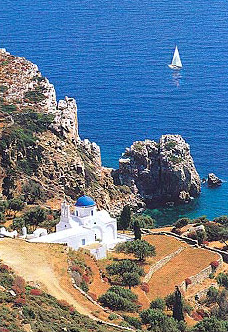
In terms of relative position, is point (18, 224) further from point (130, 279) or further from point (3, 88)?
point (3, 88)

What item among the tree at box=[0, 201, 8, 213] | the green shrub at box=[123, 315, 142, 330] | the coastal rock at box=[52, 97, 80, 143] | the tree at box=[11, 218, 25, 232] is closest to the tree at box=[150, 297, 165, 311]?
the green shrub at box=[123, 315, 142, 330]

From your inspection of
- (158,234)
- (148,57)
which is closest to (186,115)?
(148,57)

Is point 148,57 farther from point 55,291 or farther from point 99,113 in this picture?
point 55,291

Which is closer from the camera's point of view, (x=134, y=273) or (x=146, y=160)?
(x=134, y=273)

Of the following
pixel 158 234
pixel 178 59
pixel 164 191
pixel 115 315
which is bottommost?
pixel 115 315

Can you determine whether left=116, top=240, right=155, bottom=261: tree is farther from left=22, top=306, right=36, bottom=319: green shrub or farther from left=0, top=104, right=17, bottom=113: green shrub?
left=0, top=104, right=17, bottom=113: green shrub

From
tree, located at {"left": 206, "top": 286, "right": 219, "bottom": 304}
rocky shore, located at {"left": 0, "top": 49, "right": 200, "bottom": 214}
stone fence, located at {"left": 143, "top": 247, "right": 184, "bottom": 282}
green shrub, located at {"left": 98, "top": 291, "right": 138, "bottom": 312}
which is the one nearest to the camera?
green shrub, located at {"left": 98, "top": 291, "right": 138, "bottom": 312}

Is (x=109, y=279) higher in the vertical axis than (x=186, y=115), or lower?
lower

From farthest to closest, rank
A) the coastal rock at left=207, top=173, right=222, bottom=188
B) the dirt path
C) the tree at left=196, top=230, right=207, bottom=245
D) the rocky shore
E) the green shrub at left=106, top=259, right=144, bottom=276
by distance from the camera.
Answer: the coastal rock at left=207, top=173, right=222, bottom=188
the rocky shore
the tree at left=196, top=230, right=207, bottom=245
the green shrub at left=106, top=259, right=144, bottom=276
the dirt path
